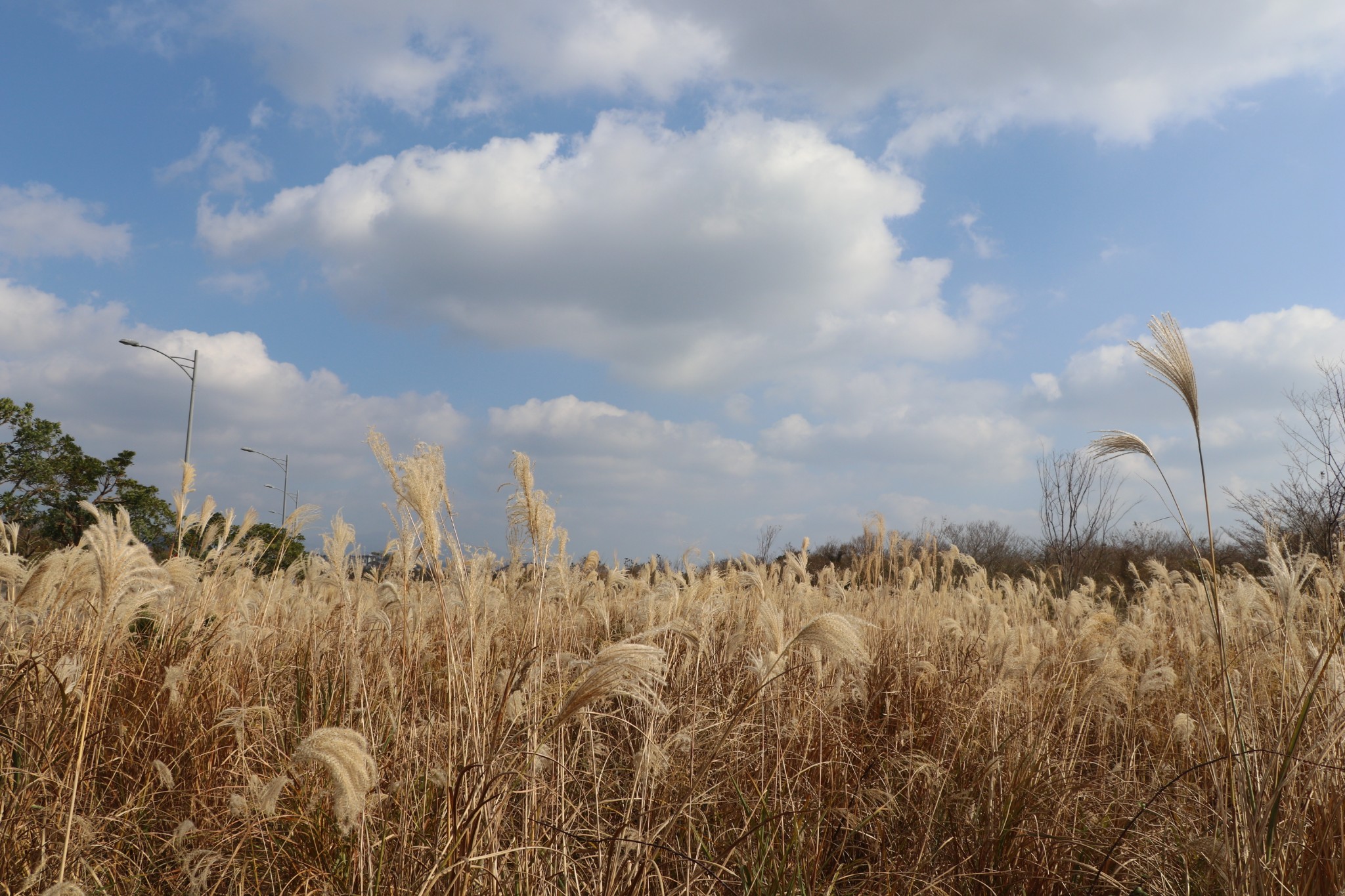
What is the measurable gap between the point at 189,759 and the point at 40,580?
3.82 feet

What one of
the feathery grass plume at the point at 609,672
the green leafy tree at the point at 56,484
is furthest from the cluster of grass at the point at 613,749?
the green leafy tree at the point at 56,484

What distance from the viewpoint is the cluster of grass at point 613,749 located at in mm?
2324

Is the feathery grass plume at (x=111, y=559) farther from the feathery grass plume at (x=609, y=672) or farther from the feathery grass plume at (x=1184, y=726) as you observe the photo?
the feathery grass plume at (x=1184, y=726)

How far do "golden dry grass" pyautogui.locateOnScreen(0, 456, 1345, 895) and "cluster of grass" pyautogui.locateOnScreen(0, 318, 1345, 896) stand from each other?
22 millimetres

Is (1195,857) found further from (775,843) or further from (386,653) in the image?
(386,653)

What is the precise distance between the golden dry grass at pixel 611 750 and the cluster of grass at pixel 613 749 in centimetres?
2

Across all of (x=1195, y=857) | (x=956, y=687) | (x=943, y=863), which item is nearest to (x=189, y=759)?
(x=943, y=863)

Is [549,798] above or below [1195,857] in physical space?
above

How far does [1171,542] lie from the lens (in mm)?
29859

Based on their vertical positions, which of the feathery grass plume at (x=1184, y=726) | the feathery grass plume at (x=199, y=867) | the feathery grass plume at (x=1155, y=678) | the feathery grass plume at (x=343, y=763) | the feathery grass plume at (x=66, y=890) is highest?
the feathery grass plume at (x=343, y=763)

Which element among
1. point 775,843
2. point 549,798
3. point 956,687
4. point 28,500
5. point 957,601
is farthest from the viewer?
point 28,500

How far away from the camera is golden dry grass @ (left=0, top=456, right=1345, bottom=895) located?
2.33 m

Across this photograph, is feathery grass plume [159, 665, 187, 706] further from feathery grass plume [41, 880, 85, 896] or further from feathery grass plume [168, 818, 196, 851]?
feathery grass plume [41, 880, 85, 896]

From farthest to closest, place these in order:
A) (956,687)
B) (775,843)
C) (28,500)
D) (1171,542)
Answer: (1171,542)
(28,500)
(956,687)
(775,843)
